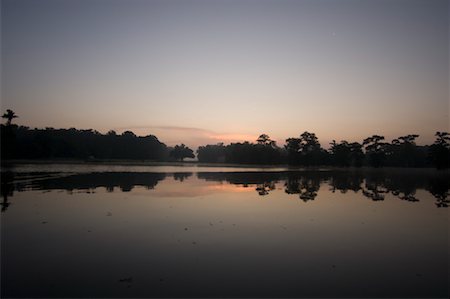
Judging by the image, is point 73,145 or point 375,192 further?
point 73,145

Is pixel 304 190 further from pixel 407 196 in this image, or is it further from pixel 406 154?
pixel 406 154

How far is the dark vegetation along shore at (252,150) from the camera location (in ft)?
275

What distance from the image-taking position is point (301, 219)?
14.4 meters

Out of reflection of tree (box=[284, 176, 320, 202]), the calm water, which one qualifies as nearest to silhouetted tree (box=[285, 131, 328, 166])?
reflection of tree (box=[284, 176, 320, 202])

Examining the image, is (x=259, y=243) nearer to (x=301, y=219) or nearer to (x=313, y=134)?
(x=301, y=219)

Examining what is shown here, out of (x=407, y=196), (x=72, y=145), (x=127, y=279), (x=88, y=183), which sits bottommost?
(x=127, y=279)

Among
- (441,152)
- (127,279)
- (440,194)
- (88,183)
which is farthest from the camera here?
(441,152)

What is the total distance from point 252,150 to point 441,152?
191 feet

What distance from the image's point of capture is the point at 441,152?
79500mm

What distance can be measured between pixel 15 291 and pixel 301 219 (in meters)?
11.3

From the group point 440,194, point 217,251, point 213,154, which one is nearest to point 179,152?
point 213,154

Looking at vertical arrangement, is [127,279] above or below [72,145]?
below

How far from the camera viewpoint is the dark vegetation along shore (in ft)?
275

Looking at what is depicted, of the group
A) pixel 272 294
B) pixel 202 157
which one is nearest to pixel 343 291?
pixel 272 294
